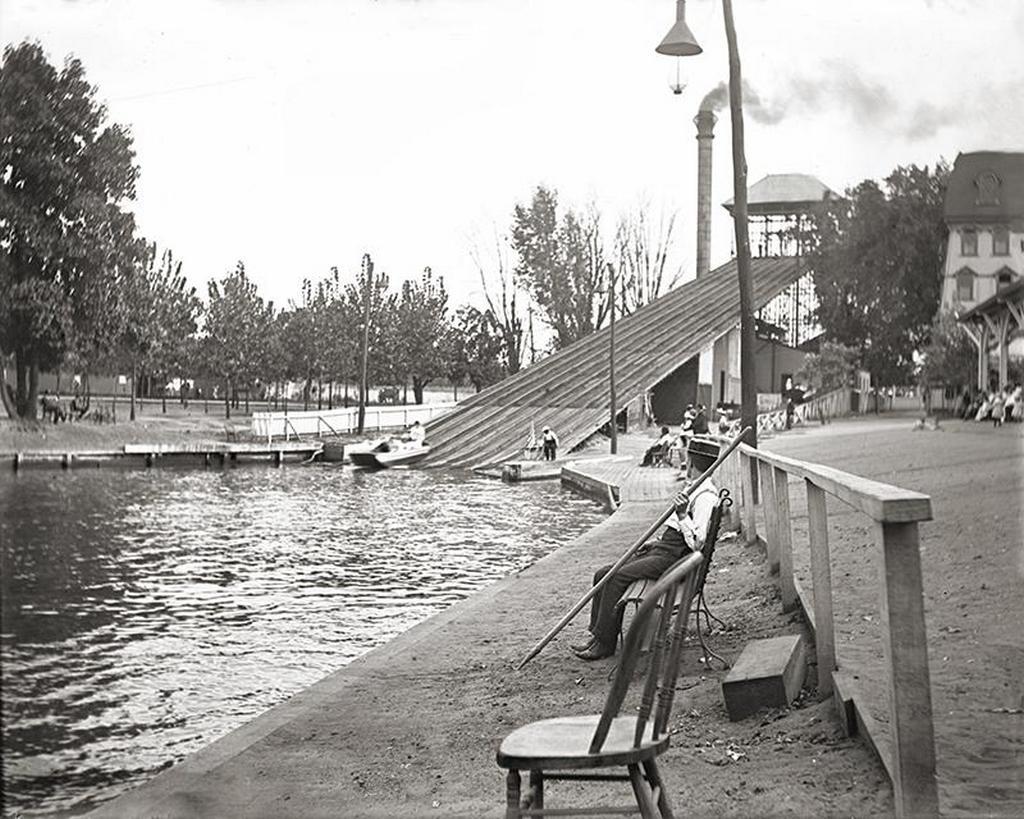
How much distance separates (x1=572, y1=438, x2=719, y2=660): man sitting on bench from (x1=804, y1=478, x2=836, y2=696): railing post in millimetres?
946

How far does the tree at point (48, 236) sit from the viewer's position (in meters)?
3.09

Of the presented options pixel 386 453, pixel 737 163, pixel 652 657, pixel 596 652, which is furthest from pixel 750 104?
pixel 386 453

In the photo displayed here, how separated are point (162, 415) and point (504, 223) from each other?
158 cm

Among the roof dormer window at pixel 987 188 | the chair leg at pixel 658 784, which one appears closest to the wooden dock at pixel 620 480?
the roof dormer window at pixel 987 188

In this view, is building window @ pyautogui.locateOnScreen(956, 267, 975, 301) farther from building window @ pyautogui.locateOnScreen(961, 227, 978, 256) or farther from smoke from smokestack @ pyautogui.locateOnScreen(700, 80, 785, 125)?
smoke from smokestack @ pyautogui.locateOnScreen(700, 80, 785, 125)

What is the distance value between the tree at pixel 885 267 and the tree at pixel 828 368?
0.18 feet

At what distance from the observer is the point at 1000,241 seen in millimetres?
2873

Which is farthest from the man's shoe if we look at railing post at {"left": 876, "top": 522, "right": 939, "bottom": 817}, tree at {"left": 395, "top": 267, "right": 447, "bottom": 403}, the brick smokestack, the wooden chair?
railing post at {"left": 876, "top": 522, "right": 939, "bottom": 817}

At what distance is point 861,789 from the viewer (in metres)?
2.59

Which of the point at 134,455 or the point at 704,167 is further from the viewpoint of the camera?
the point at 704,167

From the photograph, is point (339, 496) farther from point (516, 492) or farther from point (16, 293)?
point (16, 293)

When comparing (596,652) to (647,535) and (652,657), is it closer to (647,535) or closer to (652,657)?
(647,535)

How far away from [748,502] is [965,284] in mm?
4346

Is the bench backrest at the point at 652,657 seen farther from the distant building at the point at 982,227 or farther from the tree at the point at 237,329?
the tree at the point at 237,329
